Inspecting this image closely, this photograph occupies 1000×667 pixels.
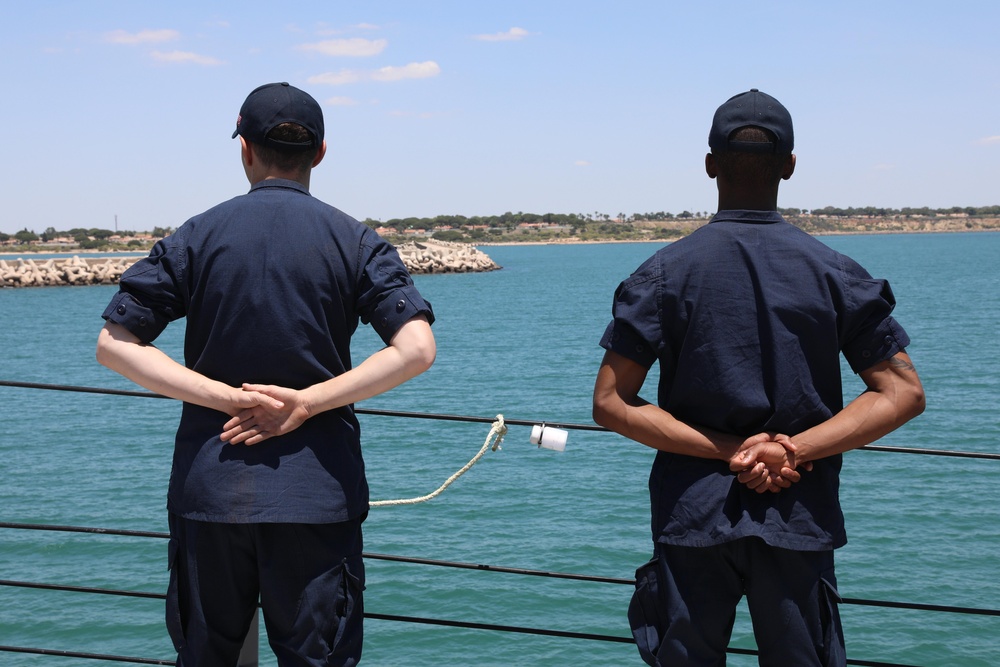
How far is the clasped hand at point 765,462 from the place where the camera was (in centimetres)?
234

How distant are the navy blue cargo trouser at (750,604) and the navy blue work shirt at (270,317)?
81 centimetres

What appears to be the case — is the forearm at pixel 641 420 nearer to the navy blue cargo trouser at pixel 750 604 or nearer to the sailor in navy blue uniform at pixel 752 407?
the sailor in navy blue uniform at pixel 752 407

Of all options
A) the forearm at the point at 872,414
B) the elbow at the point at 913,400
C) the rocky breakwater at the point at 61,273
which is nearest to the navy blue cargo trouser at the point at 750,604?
the forearm at the point at 872,414

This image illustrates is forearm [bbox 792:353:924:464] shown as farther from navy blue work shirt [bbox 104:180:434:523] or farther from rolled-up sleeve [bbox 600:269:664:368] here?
navy blue work shirt [bbox 104:180:434:523]

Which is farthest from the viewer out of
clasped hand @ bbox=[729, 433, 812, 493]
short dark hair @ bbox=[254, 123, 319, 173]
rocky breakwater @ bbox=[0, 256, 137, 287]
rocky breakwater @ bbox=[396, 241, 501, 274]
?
rocky breakwater @ bbox=[396, 241, 501, 274]

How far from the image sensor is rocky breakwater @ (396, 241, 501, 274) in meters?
→ 99.8

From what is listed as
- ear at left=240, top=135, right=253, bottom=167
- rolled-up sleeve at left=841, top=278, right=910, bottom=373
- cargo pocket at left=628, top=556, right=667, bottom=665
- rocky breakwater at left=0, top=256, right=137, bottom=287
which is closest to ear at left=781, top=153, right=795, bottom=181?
rolled-up sleeve at left=841, top=278, right=910, bottom=373

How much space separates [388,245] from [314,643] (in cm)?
103

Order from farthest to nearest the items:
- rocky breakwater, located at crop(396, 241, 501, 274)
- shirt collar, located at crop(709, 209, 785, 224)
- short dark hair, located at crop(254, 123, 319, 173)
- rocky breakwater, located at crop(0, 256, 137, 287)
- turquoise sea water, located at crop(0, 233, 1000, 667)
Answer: rocky breakwater, located at crop(396, 241, 501, 274), rocky breakwater, located at crop(0, 256, 137, 287), turquoise sea water, located at crop(0, 233, 1000, 667), short dark hair, located at crop(254, 123, 319, 173), shirt collar, located at crop(709, 209, 785, 224)

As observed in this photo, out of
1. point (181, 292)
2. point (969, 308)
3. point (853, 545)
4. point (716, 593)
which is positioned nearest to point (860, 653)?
point (853, 545)

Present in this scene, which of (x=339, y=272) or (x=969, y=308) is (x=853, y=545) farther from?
(x=969, y=308)

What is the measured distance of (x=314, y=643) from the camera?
2.44 m

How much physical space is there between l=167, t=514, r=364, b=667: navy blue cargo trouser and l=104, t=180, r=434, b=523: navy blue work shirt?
0.07 m

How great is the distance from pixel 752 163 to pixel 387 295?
3.23ft
